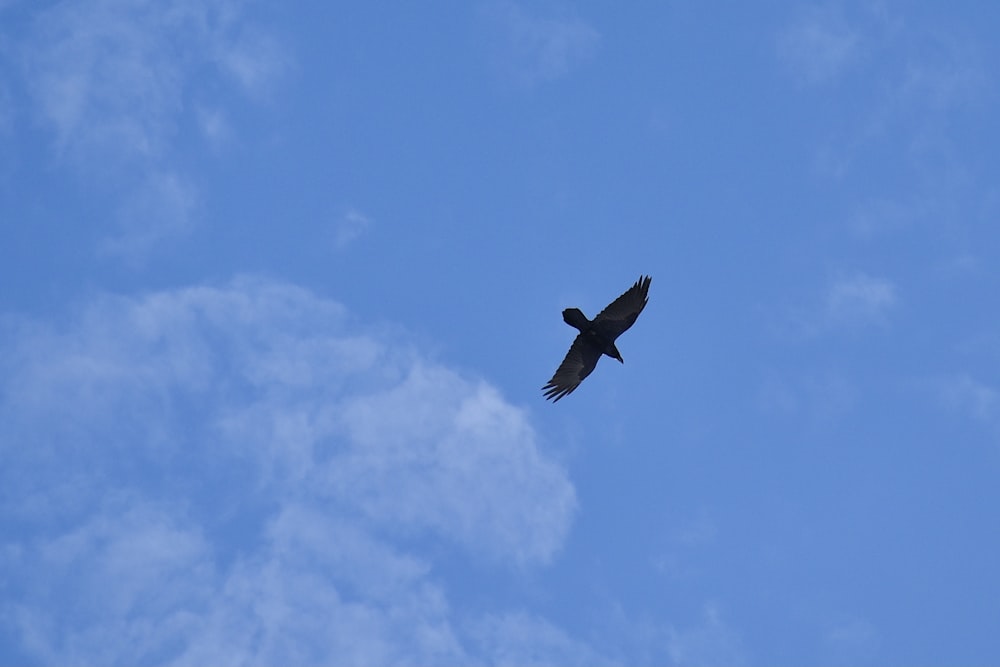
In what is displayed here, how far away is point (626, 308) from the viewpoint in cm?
3288

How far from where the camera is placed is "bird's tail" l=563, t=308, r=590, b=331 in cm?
3269

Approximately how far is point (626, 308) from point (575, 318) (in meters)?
1.40

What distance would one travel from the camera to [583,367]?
33.8 meters

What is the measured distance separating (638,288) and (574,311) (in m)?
1.82

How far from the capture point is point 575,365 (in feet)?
111

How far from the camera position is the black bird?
3281cm

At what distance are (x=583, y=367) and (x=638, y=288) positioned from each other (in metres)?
2.76

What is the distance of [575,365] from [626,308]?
2.22m

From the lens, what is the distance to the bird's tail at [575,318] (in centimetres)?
3269

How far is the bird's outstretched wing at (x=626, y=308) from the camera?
108ft

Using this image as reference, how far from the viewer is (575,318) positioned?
32.8 metres

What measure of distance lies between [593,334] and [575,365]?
109cm

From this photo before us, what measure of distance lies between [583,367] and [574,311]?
1.93 metres

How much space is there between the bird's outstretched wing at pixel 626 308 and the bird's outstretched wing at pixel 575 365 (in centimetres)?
89
